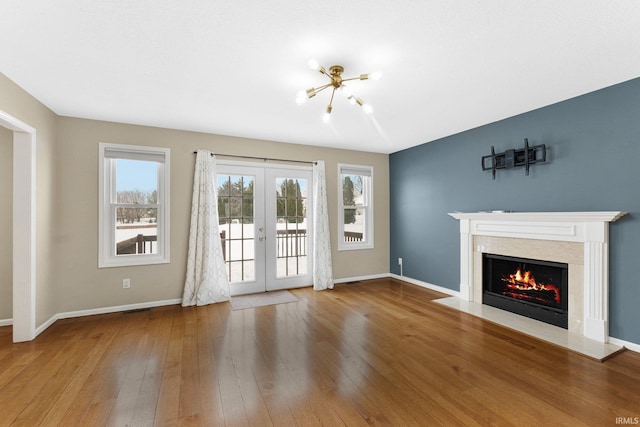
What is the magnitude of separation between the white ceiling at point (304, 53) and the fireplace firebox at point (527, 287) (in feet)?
6.33

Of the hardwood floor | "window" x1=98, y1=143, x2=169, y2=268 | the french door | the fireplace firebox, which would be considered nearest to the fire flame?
the fireplace firebox

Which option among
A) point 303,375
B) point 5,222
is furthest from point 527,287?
point 5,222

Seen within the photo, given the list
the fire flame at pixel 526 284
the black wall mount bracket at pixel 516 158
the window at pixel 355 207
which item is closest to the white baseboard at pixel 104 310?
the window at pixel 355 207

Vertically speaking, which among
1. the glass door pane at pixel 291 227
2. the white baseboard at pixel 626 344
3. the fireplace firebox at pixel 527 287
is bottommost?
the white baseboard at pixel 626 344

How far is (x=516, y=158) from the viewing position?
3.79 m

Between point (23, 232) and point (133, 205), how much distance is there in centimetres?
120

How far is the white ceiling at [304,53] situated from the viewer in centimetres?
186

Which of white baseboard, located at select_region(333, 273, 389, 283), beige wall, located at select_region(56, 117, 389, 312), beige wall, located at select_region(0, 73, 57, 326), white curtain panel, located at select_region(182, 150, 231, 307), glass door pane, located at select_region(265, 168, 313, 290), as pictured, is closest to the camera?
beige wall, located at select_region(0, 73, 57, 326)

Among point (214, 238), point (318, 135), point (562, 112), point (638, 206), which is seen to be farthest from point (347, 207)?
point (638, 206)

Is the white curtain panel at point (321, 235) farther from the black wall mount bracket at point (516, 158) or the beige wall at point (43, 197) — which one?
the beige wall at point (43, 197)

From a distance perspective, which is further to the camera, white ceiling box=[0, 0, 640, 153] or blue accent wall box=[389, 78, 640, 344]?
blue accent wall box=[389, 78, 640, 344]

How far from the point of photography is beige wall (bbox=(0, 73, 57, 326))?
3066 millimetres

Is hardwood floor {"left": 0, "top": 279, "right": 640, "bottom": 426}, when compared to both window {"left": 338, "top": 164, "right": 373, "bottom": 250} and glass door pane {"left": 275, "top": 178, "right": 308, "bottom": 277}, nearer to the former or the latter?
glass door pane {"left": 275, "top": 178, "right": 308, "bottom": 277}

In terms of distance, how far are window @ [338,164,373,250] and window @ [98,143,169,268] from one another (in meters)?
2.93
